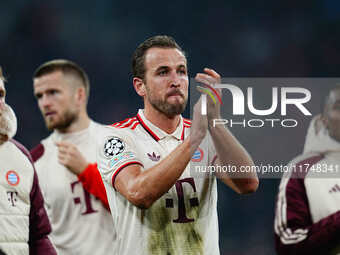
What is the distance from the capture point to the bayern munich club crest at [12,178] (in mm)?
3875

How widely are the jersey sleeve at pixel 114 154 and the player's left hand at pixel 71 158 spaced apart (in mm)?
1370

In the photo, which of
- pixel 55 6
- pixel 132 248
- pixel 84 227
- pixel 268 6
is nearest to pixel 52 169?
pixel 84 227

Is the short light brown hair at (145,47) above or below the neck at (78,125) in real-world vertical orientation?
above

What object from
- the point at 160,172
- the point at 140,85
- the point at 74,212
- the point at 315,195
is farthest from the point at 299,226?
the point at 74,212

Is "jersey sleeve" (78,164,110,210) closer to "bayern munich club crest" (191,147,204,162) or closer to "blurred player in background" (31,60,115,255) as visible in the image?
"blurred player in background" (31,60,115,255)

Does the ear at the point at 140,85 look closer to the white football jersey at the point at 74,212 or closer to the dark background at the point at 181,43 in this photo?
the white football jersey at the point at 74,212

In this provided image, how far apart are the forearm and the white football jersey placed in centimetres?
161

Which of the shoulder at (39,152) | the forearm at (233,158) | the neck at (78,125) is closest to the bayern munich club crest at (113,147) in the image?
the forearm at (233,158)

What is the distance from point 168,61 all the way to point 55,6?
3950 millimetres

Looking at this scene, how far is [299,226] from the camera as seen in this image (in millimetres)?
2838

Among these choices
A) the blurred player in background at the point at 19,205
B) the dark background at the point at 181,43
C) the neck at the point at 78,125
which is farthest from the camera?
the dark background at the point at 181,43

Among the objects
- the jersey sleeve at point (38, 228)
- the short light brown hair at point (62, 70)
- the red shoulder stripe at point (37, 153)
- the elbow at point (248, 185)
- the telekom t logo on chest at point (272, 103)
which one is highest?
the short light brown hair at point (62, 70)

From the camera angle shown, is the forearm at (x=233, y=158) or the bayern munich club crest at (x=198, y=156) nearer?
the forearm at (x=233, y=158)

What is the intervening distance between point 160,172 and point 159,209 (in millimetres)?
395
